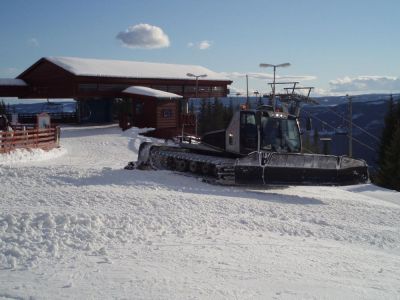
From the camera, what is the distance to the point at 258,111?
13516 millimetres

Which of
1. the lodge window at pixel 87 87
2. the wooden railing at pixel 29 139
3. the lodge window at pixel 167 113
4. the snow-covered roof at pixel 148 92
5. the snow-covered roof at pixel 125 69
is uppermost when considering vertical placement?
the snow-covered roof at pixel 125 69

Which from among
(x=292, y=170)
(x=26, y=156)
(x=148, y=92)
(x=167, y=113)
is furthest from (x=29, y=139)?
(x=167, y=113)

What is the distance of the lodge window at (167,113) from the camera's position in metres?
36.4

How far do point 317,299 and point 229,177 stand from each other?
310 inches

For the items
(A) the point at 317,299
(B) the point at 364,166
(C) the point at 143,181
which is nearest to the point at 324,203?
(B) the point at 364,166

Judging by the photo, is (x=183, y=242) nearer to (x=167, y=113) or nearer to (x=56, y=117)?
(x=167, y=113)

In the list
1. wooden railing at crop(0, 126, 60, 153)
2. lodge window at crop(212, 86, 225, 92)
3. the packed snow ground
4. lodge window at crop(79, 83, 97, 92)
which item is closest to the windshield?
the packed snow ground

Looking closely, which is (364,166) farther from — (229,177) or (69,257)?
(69,257)

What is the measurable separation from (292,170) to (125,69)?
31.1m

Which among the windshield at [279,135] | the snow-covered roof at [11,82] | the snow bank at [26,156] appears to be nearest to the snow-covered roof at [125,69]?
the snow-covered roof at [11,82]

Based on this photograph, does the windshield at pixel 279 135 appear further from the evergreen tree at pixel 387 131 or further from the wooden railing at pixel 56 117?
the evergreen tree at pixel 387 131

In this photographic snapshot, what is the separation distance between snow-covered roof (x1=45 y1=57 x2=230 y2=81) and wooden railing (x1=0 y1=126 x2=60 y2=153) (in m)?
13.5

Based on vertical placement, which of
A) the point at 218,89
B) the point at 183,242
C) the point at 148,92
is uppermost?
the point at 218,89

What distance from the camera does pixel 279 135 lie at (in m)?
14.2
